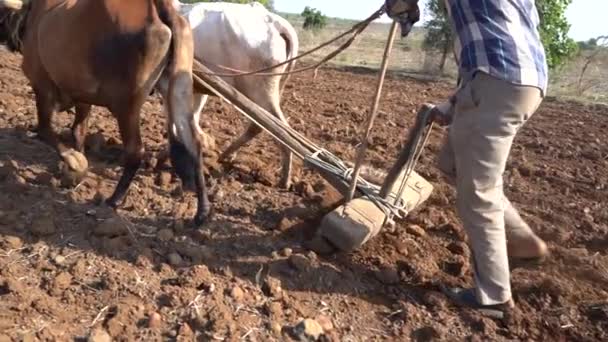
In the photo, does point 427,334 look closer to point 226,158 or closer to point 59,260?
point 59,260

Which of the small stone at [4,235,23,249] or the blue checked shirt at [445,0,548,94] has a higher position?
the blue checked shirt at [445,0,548,94]

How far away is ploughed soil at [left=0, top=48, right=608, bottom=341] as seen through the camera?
11.6 feet

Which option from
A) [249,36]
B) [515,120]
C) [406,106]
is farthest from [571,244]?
[406,106]

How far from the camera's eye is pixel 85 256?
13.1 ft

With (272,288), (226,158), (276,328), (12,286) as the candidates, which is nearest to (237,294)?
(272,288)

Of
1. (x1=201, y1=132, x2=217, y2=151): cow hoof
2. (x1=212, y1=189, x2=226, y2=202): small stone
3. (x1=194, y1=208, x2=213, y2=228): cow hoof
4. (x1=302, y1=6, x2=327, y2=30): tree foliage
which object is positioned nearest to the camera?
(x1=194, y1=208, x2=213, y2=228): cow hoof

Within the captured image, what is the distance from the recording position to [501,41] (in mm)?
3592

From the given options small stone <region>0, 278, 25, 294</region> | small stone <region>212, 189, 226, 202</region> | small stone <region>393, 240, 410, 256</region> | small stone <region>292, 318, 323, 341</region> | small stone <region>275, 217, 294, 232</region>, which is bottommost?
small stone <region>212, 189, 226, 202</region>

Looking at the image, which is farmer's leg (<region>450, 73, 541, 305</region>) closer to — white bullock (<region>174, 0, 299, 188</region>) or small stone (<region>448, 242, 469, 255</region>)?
small stone (<region>448, 242, 469, 255</region>)

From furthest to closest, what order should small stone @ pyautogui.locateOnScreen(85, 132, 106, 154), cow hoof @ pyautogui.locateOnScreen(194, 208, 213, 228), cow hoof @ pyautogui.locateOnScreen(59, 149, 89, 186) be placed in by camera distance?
small stone @ pyautogui.locateOnScreen(85, 132, 106, 154)
cow hoof @ pyautogui.locateOnScreen(59, 149, 89, 186)
cow hoof @ pyautogui.locateOnScreen(194, 208, 213, 228)

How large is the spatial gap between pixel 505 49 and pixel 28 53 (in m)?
Answer: 3.63

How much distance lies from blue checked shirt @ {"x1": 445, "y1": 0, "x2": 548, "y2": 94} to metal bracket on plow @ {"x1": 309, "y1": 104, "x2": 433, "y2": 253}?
0.64m

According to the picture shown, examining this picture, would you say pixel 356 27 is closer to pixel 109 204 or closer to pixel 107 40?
pixel 107 40

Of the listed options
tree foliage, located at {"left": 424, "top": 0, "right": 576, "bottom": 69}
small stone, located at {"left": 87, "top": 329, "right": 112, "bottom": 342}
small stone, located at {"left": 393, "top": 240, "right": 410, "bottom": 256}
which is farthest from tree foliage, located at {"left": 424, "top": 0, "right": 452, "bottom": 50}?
small stone, located at {"left": 87, "top": 329, "right": 112, "bottom": 342}
